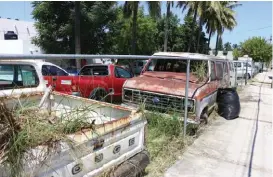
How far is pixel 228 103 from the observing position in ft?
28.0

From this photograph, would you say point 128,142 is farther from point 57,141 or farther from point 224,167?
point 224,167

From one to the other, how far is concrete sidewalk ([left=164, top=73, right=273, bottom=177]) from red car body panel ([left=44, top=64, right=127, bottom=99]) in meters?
3.55

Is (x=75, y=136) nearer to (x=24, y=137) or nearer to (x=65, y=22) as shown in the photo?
(x=24, y=137)

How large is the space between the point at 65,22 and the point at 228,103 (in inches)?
824

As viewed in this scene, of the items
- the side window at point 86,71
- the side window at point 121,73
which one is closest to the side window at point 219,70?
the side window at point 121,73

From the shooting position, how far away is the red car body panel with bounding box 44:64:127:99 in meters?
8.80

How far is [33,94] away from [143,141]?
5.61 ft

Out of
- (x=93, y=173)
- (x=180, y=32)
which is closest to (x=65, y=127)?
(x=93, y=173)

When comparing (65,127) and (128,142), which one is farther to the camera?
(128,142)

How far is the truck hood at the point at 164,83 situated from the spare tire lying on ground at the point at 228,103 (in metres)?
1.49

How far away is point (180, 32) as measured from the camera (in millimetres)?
41500

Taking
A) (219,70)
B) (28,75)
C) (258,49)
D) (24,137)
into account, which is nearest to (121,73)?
(219,70)

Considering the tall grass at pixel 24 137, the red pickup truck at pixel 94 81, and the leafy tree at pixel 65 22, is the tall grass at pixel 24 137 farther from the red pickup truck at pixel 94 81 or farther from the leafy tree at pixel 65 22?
the leafy tree at pixel 65 22

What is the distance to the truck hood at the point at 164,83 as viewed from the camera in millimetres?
6402
